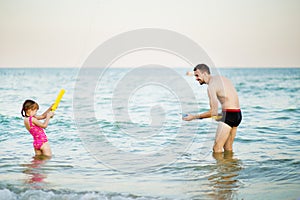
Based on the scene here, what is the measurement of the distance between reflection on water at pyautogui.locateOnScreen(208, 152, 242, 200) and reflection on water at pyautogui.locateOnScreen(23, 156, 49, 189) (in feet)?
7.95

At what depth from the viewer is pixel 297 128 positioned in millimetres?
10547

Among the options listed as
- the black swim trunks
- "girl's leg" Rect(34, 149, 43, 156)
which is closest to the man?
the black swim trunks

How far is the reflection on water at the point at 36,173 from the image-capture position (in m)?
5.61

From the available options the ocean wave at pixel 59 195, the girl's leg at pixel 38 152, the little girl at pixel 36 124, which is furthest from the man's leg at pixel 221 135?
the girl's leg at pixel 38 152

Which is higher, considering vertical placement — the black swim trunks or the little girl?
the little girl

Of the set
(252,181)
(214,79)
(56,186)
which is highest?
(214,79)

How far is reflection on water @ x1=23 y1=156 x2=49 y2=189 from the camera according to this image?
18.4 ft

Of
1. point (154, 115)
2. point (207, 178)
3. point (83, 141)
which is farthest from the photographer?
point (154, 115)

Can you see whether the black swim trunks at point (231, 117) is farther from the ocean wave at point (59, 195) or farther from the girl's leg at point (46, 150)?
the girl's leg at point (46, 150)

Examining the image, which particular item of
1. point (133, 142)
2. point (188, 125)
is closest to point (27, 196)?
point (133, 142)

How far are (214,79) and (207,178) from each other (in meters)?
1.80

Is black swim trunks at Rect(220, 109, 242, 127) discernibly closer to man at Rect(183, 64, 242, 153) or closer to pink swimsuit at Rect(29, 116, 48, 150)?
man at Rect(183, 64, 242, 153)

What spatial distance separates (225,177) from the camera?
19.7 ft

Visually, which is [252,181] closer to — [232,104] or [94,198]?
[232,104]
